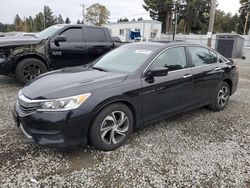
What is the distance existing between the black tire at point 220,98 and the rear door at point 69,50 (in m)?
3.95

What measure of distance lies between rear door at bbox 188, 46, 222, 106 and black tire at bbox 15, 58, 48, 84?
4.05 metres

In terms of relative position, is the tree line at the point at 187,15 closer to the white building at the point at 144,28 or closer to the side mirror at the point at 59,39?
the white building at the point at 144,28

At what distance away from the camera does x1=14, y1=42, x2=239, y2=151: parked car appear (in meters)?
2.77

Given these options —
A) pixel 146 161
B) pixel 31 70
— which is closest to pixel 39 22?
pixel 31 70

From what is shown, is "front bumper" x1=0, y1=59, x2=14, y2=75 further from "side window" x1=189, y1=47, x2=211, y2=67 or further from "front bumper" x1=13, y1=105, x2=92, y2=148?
"side window" x1=189, y1=47, x2=211, y2=67

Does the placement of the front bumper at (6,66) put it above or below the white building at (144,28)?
below

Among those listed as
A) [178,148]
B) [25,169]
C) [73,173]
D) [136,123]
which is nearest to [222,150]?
[178,148]

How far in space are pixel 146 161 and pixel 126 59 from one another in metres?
1.70

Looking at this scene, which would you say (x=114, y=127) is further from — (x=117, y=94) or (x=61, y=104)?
(x=61, y=104)

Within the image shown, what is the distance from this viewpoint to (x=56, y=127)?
8.90 ft

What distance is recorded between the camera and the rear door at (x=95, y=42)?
7.05 metres

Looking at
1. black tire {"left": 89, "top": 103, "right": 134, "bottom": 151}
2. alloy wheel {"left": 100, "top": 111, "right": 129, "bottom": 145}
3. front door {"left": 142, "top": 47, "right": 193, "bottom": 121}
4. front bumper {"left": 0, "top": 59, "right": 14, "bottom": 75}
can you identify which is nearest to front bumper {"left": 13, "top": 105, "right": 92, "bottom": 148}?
black tire {"left": 89, "top": 103, "right": 134, "bottom": 151}

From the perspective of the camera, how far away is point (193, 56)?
4.30 m

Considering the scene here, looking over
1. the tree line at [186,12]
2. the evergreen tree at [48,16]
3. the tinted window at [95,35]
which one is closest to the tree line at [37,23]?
the evergreen tree at [48,16]
